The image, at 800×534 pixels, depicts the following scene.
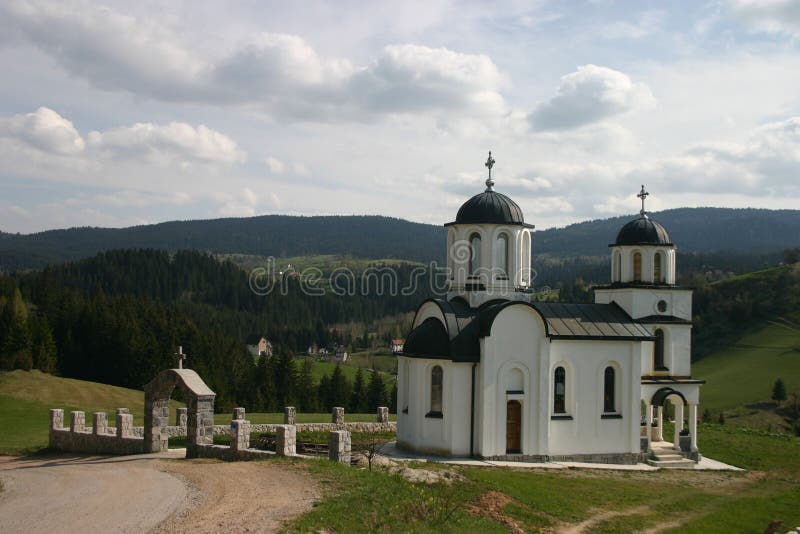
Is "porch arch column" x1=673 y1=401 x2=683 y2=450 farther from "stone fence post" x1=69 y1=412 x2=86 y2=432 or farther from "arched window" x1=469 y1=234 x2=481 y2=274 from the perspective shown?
"stone fence post" x1=69 y1=412 x2=86 y2=432

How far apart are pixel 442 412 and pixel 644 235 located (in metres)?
11.1

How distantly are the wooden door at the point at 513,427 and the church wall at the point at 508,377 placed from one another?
6.9 inches

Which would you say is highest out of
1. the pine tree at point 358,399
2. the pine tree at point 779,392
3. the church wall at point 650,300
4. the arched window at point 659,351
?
the church wall at point 650,300

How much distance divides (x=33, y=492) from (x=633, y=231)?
75.0 feet

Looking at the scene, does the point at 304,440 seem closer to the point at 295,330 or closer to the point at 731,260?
the point at 295,330

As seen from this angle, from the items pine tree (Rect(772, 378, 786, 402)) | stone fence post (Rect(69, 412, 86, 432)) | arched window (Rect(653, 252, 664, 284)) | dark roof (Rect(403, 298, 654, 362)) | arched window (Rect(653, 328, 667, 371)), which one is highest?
arched window (Rect(653, 252, 664, 284))

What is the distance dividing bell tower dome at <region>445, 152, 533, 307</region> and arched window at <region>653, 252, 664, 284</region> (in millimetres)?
5328

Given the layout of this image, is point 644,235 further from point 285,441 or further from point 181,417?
point 181,417

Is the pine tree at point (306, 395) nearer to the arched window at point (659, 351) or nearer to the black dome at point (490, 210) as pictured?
the black dome at point (490, 210)

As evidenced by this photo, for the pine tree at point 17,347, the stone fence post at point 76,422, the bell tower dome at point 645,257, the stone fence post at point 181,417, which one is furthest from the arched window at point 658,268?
the pine tree at point 17,347

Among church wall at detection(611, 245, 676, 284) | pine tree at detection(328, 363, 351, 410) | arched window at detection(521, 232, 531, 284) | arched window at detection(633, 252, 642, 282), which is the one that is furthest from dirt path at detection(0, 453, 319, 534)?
pine tree at detection(328, 363, 351, 410)

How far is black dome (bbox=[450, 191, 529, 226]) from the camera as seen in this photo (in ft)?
89.6

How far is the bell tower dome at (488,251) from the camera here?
2714cm

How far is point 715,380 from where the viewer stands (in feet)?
224
